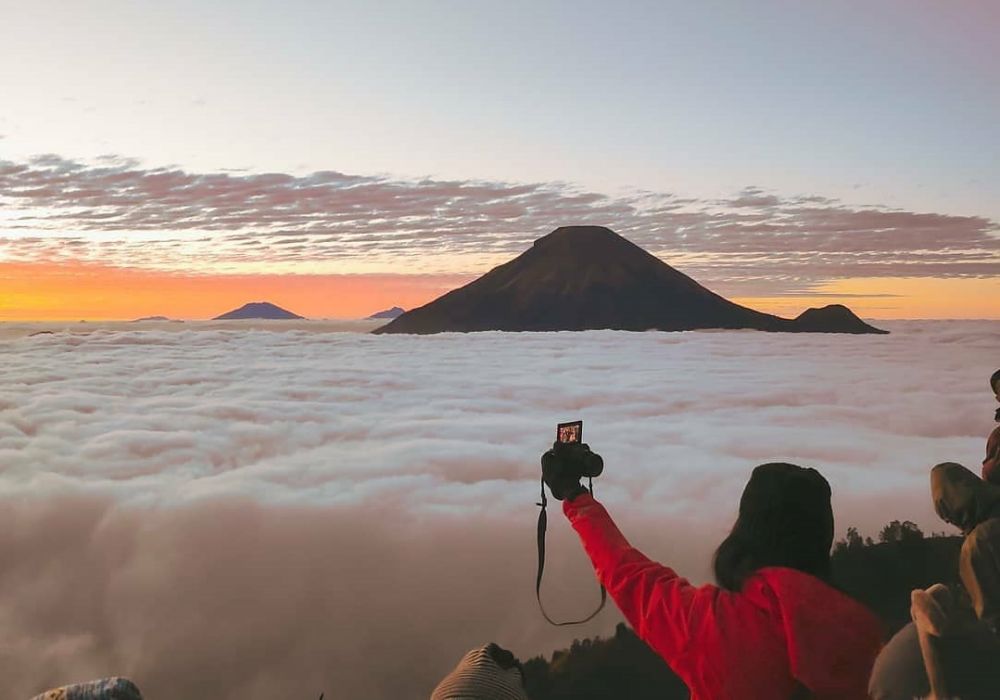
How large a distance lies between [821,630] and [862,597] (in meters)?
4.43

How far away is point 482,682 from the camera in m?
2.38

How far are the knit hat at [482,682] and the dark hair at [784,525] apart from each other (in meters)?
0.87

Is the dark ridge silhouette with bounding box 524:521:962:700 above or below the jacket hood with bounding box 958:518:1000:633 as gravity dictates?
below

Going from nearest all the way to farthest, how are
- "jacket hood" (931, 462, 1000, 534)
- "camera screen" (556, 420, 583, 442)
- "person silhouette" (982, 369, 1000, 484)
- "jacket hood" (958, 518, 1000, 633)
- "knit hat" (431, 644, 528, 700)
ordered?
"knit hat" (431, 644, 528, 700) < "camera screen" (556, 420, 583, 442) < "jacket hood" (958, 518, 1000, 633) < "jacket hood" (931, 462, 1000, 534) < "person silhouette" (982, 369, 1000, 484)

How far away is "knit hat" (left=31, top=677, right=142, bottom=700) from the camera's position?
2148 mm

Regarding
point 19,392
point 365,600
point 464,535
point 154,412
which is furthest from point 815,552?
point 19,392

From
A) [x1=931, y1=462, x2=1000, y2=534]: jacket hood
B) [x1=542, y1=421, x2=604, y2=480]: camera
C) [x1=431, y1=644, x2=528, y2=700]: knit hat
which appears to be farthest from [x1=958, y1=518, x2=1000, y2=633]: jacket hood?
[x1=431, y1=644, x2=528, y2=700]: knit hat

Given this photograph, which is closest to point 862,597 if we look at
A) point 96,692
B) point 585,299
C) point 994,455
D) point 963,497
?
point 994,455

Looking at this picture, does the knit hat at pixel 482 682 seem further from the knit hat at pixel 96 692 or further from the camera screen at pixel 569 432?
the knit hat at pixel 96 692

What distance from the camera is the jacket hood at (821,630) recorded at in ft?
5.80

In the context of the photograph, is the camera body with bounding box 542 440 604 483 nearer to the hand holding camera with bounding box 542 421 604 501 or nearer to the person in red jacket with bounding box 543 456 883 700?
the hand holding camera with bounding box 542 421 604 501

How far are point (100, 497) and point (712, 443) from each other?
26.2 metres

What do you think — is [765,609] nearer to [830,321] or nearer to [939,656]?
[939,656]

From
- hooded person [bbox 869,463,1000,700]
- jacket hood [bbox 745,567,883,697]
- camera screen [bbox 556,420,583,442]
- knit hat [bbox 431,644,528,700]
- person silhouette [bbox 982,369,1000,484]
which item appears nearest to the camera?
jacket hood [bbox 745,567,883,697]
